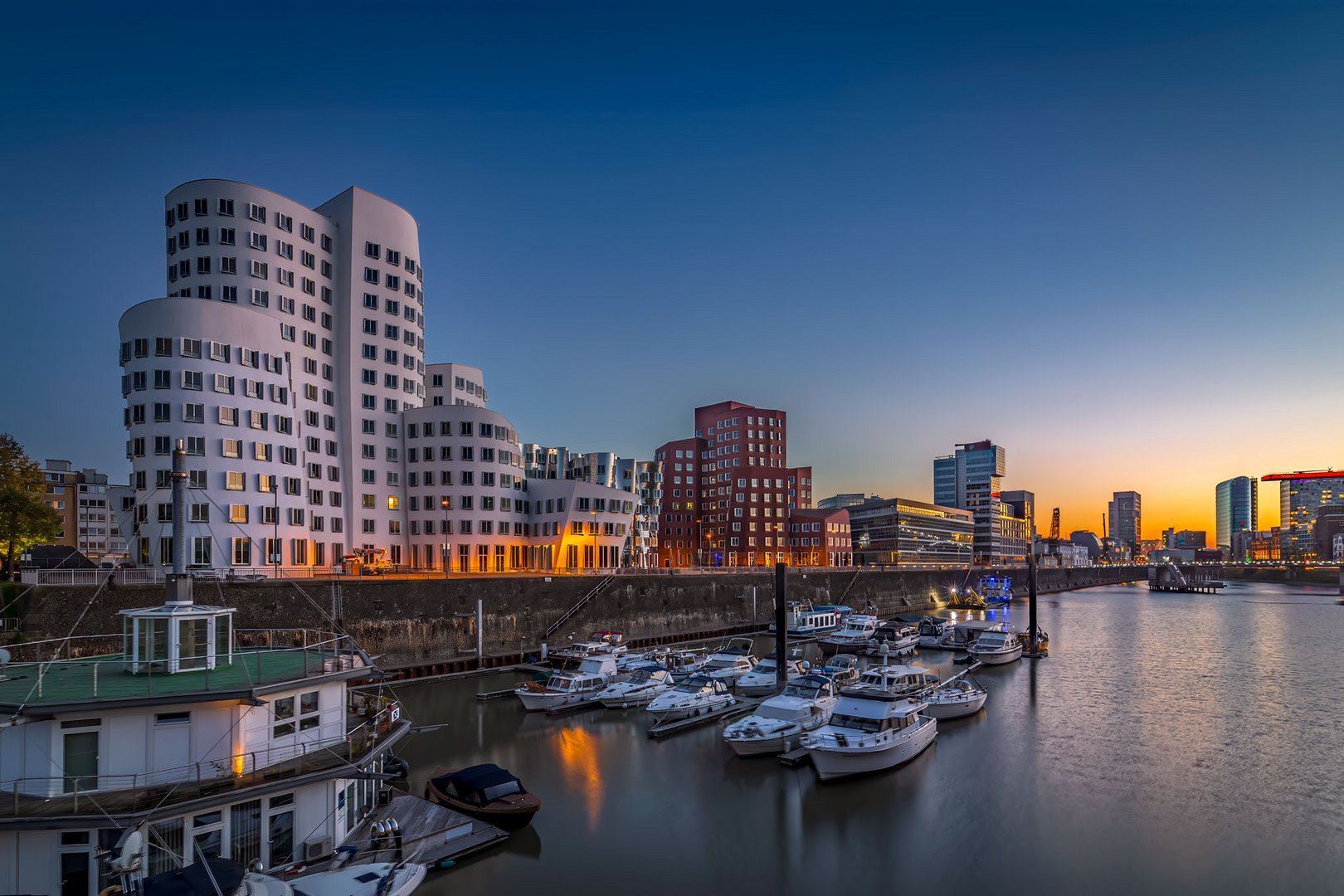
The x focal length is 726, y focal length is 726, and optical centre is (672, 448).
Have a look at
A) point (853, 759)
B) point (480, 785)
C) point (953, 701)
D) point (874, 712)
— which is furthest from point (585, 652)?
point (480, 785)

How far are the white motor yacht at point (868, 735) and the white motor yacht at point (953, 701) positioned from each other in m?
6.18

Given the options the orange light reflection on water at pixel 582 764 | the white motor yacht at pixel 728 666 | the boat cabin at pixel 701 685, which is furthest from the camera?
the white motor yacht at pixel 728 666

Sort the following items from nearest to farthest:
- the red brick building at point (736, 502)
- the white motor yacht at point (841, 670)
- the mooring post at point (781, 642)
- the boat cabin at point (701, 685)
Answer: the boat cabin at point (701, 685), the white motor yacht at point (841, 670), the mooring post at point (781, 642), the red brick building at point (736, 502)

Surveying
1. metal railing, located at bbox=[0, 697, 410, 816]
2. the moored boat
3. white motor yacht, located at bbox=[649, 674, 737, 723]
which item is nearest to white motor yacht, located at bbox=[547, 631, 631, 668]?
the moored boat

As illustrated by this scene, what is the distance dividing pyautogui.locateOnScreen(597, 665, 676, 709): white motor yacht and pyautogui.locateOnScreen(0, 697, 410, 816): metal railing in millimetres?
26396

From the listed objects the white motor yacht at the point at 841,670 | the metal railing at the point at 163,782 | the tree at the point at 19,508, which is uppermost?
the tree at the point at 19,508

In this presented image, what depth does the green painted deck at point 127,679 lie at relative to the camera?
60.7 feet

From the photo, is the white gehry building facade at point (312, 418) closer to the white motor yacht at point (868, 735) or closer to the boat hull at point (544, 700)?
the boat hull at point (544, 700)

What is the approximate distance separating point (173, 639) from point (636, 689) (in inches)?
1206

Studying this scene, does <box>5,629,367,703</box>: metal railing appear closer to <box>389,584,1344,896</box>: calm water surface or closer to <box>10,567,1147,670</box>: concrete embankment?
<box>389,584,1344,896</box>: calm water surface

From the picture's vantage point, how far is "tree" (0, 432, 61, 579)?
50.4 meters

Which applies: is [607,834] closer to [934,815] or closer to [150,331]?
[934,815]

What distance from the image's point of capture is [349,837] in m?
21.9

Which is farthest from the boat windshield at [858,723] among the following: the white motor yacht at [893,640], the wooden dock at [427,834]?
the white motor yacht at [893,640]
